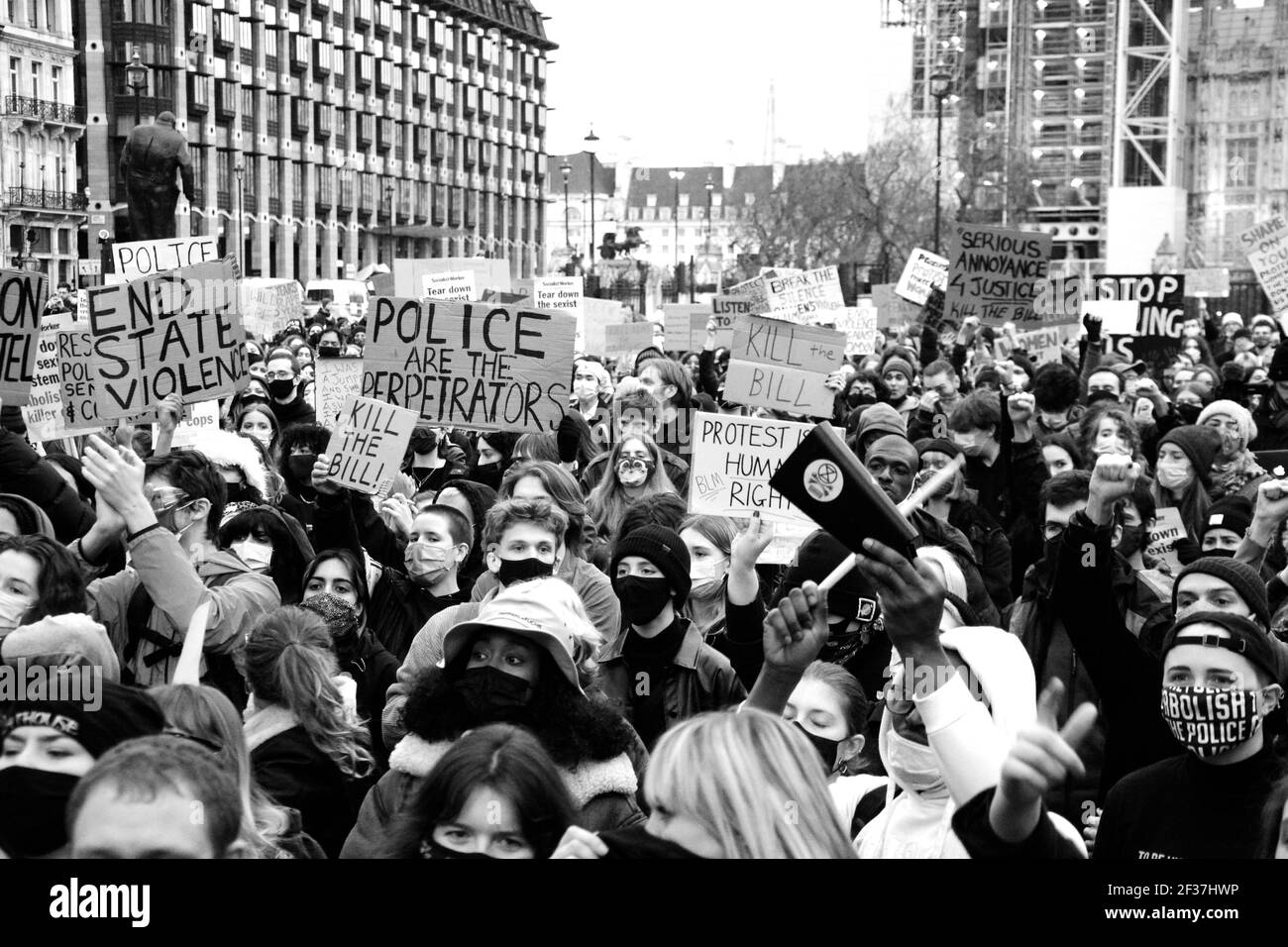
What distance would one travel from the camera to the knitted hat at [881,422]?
27.7ft

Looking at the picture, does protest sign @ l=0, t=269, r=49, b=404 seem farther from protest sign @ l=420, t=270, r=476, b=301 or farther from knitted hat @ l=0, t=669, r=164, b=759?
protest sign @ l=420, t=270, r=476, b=301

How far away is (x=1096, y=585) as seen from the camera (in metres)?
4.91

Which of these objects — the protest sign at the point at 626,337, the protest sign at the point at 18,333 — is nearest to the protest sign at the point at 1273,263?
the protest sign at the point at 626,337

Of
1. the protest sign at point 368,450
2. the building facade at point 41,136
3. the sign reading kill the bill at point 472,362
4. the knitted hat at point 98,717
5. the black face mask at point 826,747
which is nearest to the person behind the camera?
the knitted hat at point 98,717

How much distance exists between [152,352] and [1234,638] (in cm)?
594

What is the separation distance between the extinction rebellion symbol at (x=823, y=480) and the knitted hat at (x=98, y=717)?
1302mm

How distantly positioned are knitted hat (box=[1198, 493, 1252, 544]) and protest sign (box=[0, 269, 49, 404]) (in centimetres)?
449

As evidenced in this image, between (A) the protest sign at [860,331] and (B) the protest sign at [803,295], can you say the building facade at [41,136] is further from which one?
(B) the protest sign at [803,295]

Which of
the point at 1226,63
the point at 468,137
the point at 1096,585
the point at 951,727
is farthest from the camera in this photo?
the point at 468,137

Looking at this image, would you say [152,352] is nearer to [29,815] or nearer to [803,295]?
[29,815]

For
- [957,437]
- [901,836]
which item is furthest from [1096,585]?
[957,437]

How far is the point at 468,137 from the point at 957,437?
93812mm
